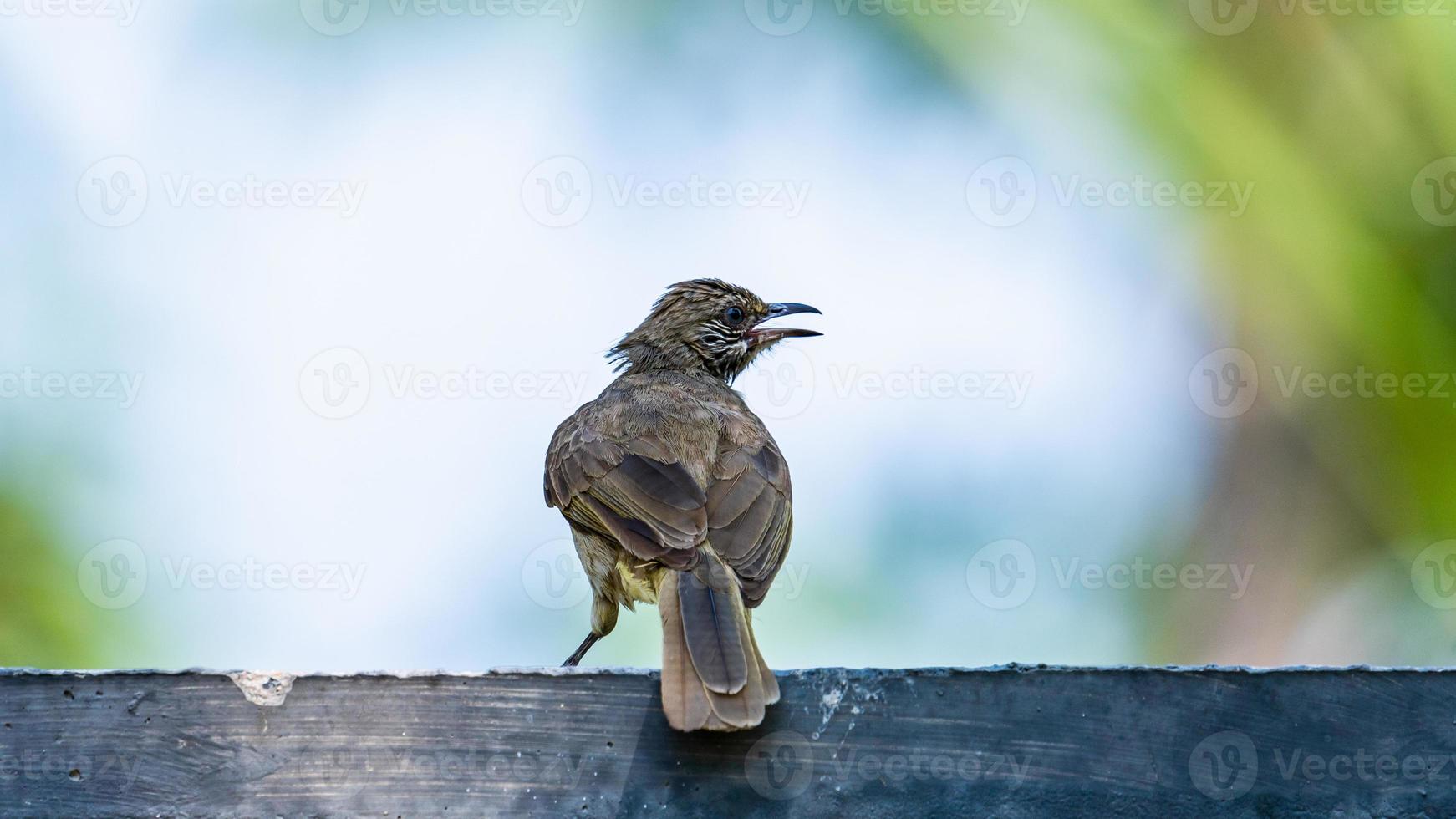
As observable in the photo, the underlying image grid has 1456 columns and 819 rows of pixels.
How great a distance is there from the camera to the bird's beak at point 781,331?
787 cm

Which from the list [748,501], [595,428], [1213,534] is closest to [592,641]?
[595,428]

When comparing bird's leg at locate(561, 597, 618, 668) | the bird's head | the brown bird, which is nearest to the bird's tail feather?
the brown bird

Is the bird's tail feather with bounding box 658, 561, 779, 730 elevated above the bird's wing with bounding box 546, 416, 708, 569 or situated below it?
below

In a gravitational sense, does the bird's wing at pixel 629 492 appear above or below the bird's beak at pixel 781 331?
below

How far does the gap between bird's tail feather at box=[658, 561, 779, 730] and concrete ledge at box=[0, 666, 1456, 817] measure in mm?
80

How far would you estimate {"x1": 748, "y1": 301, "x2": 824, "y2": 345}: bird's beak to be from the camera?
7.87 metres

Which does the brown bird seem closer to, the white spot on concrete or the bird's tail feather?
the bird's tail feather

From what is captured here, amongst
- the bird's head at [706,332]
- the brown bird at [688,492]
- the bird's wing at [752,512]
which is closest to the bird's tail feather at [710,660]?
the brown bird at [688,492]

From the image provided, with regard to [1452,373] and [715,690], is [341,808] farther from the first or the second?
[1452,373]

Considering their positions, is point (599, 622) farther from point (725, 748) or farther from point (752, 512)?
point (725, 748)

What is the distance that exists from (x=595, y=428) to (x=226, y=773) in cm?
330

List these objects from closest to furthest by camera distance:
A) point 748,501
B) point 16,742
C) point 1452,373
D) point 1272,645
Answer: point 16,742 < point 748,501 < point 1452,373 < point 1272,645

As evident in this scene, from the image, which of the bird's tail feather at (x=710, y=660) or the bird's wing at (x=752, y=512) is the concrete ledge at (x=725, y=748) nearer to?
the bird's tail feather at (x=710, y=660)

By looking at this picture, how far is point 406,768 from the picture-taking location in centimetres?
339
